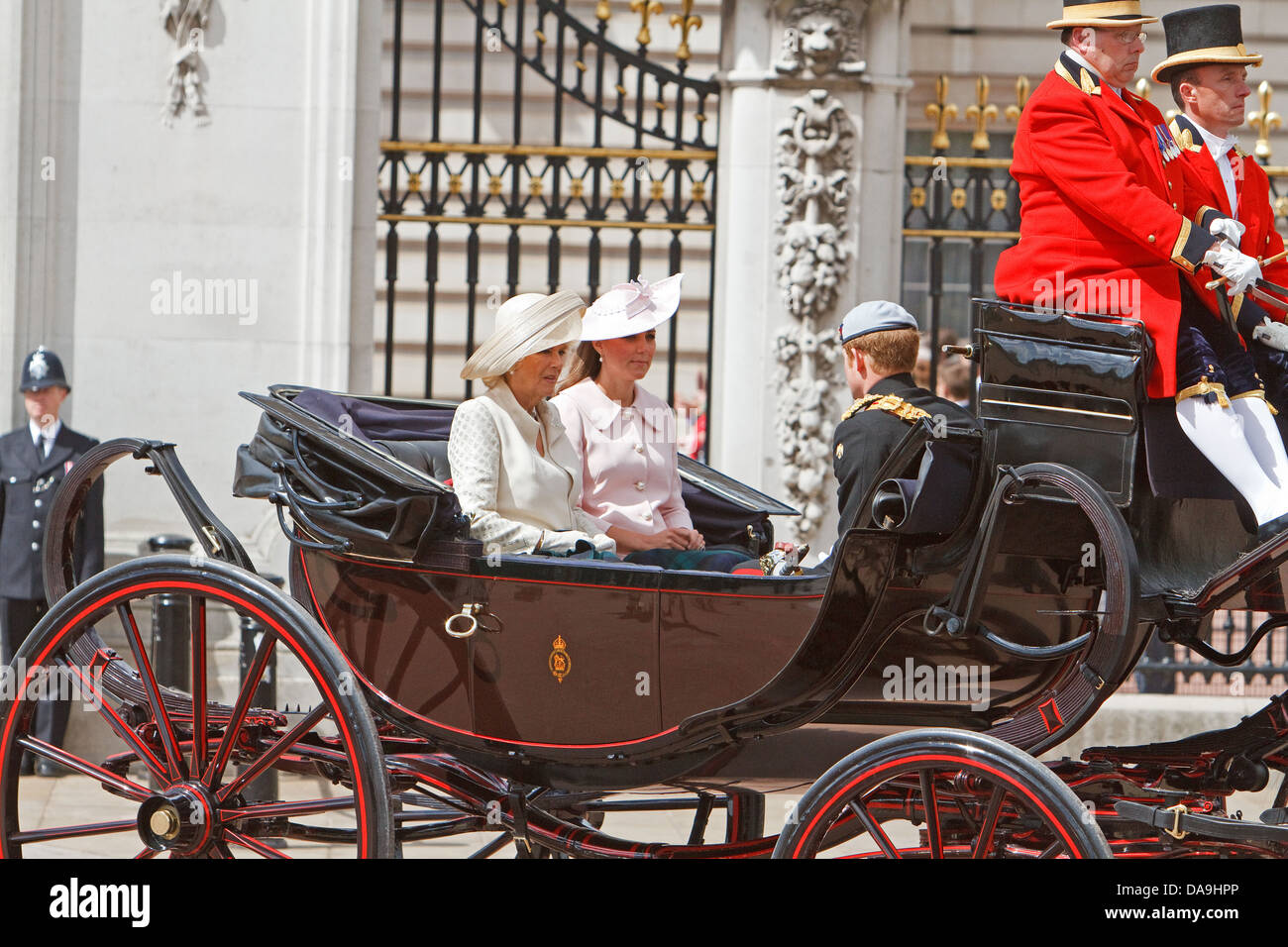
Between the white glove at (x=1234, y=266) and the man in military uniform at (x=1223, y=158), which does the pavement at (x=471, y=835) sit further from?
the white glove at (x=1234, y=266)

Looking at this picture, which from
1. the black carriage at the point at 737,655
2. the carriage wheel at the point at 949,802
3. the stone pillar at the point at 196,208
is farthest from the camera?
the stone pillar at the point at 196,208

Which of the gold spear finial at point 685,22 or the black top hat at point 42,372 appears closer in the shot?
the black top hat at point 42,372

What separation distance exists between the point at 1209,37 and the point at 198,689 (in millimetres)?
3030

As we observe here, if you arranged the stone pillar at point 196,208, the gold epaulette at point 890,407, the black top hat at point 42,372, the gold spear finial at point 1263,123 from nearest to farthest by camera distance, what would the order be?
the gold epaulette at point 890,407 → the black top hat at point 42,372 → the stone pillar at point 196,208 → the gold spear finial at point 1263,123

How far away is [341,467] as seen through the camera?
4.23 m

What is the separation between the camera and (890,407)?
412 centimetres

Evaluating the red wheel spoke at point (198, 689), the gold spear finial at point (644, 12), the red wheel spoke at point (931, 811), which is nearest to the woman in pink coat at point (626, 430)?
the red wheel spoke at point (198, 689)

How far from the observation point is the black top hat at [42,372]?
24.0 feet

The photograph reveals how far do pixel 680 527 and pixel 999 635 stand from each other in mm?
1147

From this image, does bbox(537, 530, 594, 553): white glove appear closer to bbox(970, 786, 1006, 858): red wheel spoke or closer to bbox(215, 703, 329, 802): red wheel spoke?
bbox(215, 703, 329, 802): red wheel spoke

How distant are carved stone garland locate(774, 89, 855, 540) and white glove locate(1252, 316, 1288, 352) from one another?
147 inches
